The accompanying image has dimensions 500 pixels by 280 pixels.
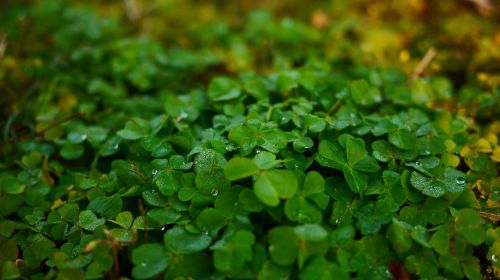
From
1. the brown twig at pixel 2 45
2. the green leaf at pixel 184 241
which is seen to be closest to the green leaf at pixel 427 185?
the green leaf at pixel 184 241

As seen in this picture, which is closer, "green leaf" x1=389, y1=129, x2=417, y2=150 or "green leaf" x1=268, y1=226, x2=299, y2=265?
"green leaf" x1=268, y1=226, x2=299, y2=265

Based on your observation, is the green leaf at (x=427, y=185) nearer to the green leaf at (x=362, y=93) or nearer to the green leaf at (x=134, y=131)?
the green leaf at (x=362, y=93)

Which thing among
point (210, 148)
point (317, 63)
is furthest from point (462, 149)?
point (210, 148)

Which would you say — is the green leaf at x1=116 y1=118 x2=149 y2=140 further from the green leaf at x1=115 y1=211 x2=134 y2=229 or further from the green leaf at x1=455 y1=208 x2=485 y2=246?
the green leaf at x1=455 y1=208 x2=485 y2=246

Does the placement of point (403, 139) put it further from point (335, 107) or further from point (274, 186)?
point (274, 186)

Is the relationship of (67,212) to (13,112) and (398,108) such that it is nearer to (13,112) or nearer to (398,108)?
(13,112)

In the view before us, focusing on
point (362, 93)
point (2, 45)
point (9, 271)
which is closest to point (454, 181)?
point (362, 93)

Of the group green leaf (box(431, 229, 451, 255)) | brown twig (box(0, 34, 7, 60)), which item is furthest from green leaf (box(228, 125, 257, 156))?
brown twig (box(0, 34, 7, 60))
